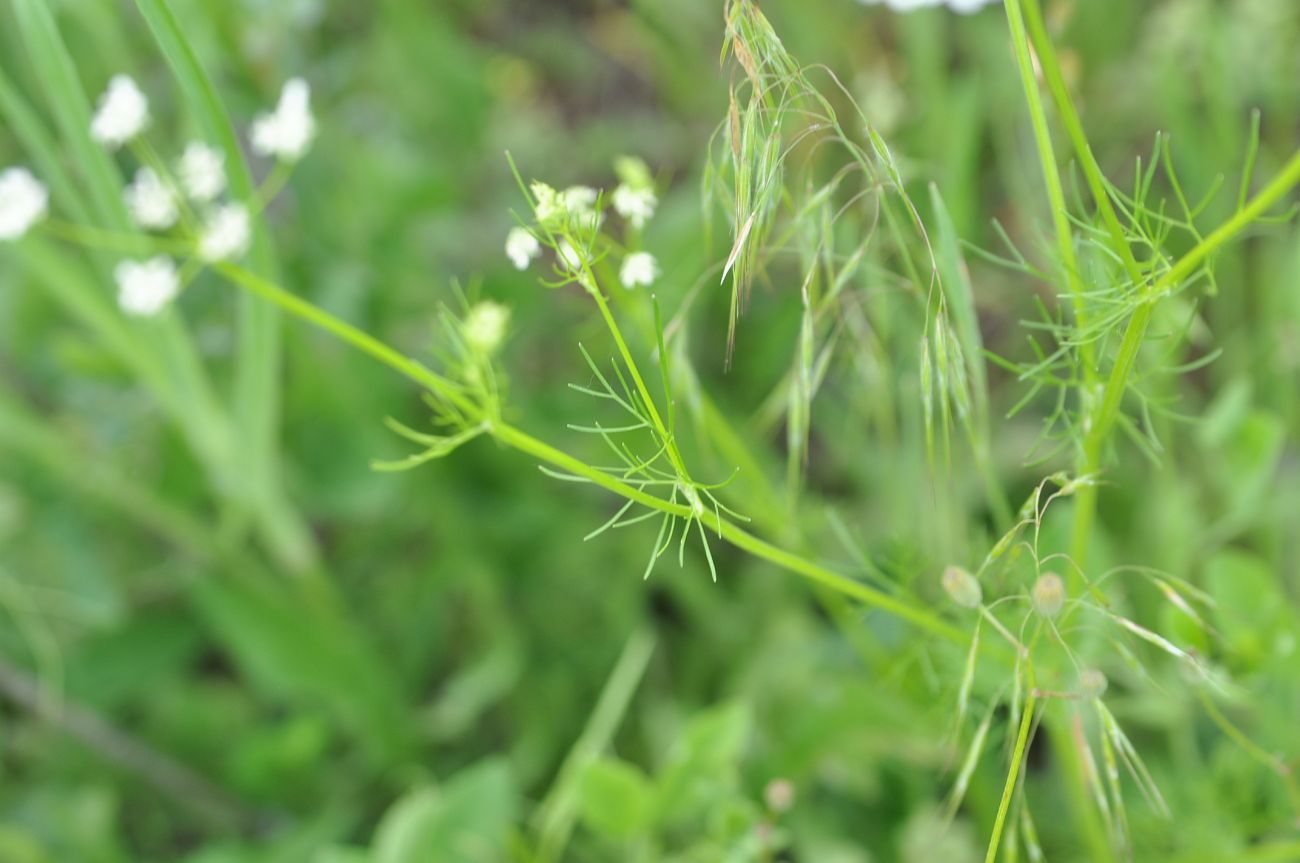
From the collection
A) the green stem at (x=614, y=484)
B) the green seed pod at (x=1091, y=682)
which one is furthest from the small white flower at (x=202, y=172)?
the green seed pod at (x=1091, y=682)

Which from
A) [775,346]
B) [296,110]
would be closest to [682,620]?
[775,346]

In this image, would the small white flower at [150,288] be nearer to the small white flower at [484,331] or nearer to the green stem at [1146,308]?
the small white flower at [484,331]

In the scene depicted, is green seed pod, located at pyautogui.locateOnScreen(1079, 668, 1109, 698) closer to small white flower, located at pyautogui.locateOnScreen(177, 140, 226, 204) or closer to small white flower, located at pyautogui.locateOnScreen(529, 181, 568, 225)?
small white flower, located at pyautogui.locateOnScreen(529, 181, 568, 225)

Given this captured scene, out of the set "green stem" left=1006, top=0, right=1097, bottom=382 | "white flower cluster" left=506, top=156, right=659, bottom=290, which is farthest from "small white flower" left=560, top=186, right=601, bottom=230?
"green stem" left=1006, top=0, right=1097, bottom=382

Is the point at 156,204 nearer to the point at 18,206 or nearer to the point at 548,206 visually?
the point at 18,206

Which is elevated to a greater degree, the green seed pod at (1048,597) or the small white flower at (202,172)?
the small white flower at (202,172)

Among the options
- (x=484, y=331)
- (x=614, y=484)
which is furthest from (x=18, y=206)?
(x=614, y=484)
